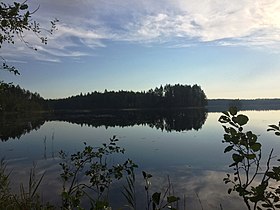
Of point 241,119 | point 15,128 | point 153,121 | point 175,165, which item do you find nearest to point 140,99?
point 153,121

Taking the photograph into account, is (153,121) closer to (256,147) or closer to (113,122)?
(113,122)

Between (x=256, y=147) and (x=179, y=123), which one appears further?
(x=179, y=123)

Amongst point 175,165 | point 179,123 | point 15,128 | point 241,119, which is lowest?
point 175,165

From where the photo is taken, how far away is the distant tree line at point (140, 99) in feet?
384

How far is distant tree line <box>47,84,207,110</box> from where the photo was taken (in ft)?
384

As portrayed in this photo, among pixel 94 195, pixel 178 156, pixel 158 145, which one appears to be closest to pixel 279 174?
pixel 94 195

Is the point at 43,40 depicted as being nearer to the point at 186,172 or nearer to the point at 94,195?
the point at 94,195

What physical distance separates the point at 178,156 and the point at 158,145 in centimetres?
452

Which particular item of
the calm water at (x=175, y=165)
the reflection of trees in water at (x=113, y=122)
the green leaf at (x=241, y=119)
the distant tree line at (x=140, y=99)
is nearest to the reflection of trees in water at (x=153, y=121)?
the reflection of trees in water at (x=113, y=122)

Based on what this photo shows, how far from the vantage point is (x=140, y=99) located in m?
126

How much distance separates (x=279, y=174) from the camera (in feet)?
5.73

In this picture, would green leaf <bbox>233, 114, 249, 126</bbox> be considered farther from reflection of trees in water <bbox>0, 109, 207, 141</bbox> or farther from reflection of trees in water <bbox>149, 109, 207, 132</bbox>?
reflection of trees in water <bbox>149, 109, 207, 132</bbox>

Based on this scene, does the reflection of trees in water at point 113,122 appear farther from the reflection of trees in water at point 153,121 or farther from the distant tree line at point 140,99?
the distant tree line at point 140,99

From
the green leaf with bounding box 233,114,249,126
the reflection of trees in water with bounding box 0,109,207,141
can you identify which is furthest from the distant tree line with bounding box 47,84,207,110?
the green leaf with bounding box 233,114,249,126
